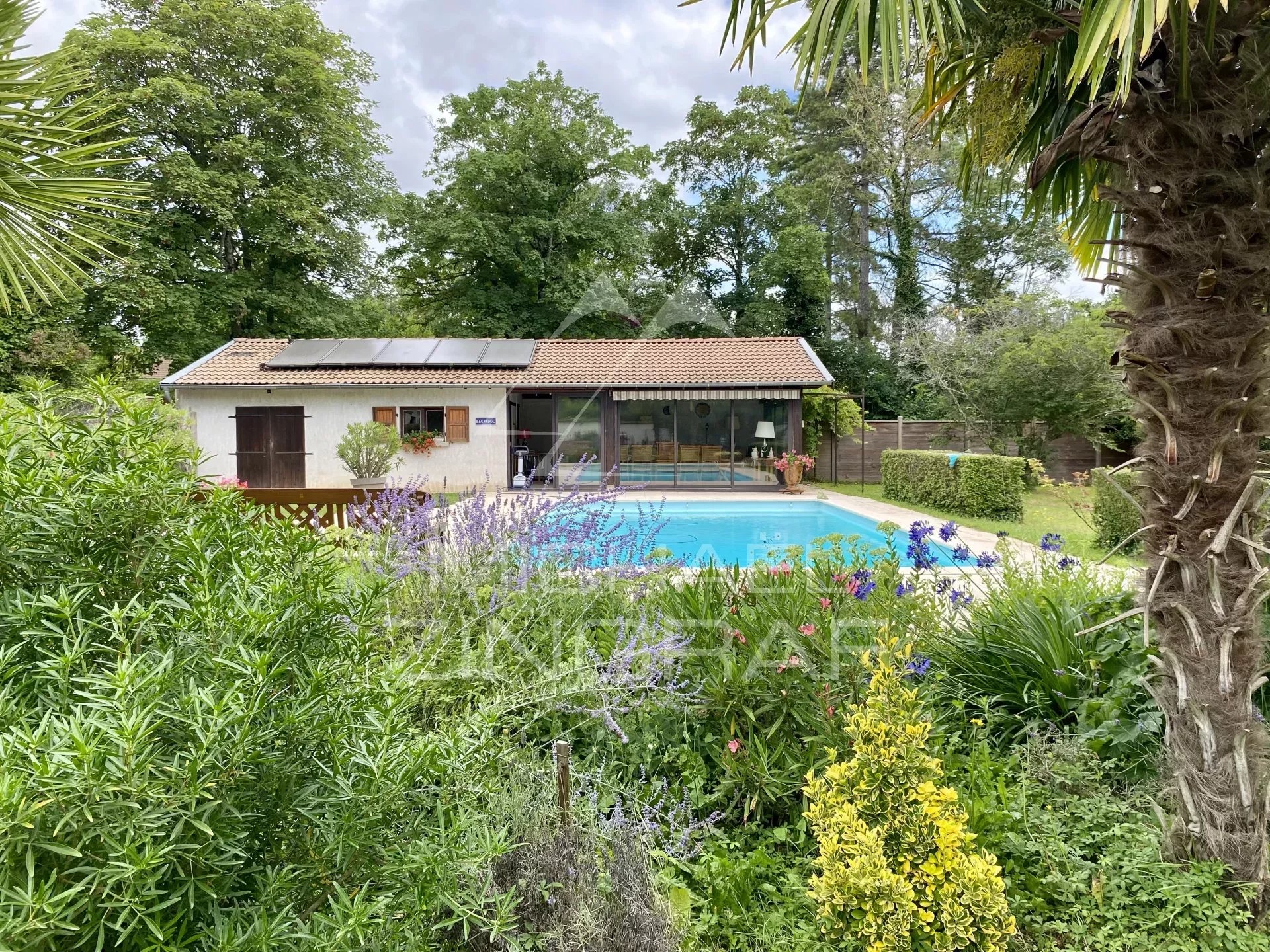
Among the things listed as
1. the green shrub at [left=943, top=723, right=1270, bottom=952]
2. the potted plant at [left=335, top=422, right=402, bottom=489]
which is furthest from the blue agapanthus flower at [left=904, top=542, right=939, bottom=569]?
the potted plant at [left=335, top=422, right=402, bottom=489]

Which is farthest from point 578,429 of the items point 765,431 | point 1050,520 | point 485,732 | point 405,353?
point 485,732

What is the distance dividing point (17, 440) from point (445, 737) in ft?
3.92

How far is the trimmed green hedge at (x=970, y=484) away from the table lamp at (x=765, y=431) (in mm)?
4323

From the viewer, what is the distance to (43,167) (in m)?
3.58

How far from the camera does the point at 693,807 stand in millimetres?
2549

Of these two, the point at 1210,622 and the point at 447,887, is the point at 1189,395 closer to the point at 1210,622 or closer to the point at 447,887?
the point at 1210,622

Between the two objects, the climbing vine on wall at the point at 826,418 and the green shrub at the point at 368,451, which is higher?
the climbing vine on wall at the point at 826,418

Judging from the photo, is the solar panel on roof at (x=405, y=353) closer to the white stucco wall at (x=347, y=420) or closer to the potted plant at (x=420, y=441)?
the white stucco wall at (x=347, y=420)

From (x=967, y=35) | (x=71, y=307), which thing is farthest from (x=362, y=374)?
(x=967, y=35)

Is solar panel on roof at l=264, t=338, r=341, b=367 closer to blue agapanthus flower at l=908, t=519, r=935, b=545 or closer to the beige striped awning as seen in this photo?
the beige striped awning

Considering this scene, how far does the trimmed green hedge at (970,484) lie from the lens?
12500 mm

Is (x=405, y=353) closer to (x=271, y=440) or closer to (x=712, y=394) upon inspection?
(x=271, y=440)

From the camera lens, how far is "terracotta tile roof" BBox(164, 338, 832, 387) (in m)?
18.0

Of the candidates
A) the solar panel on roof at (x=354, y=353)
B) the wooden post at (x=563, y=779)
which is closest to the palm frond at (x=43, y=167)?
the wooden post at (x=563, y=779)
